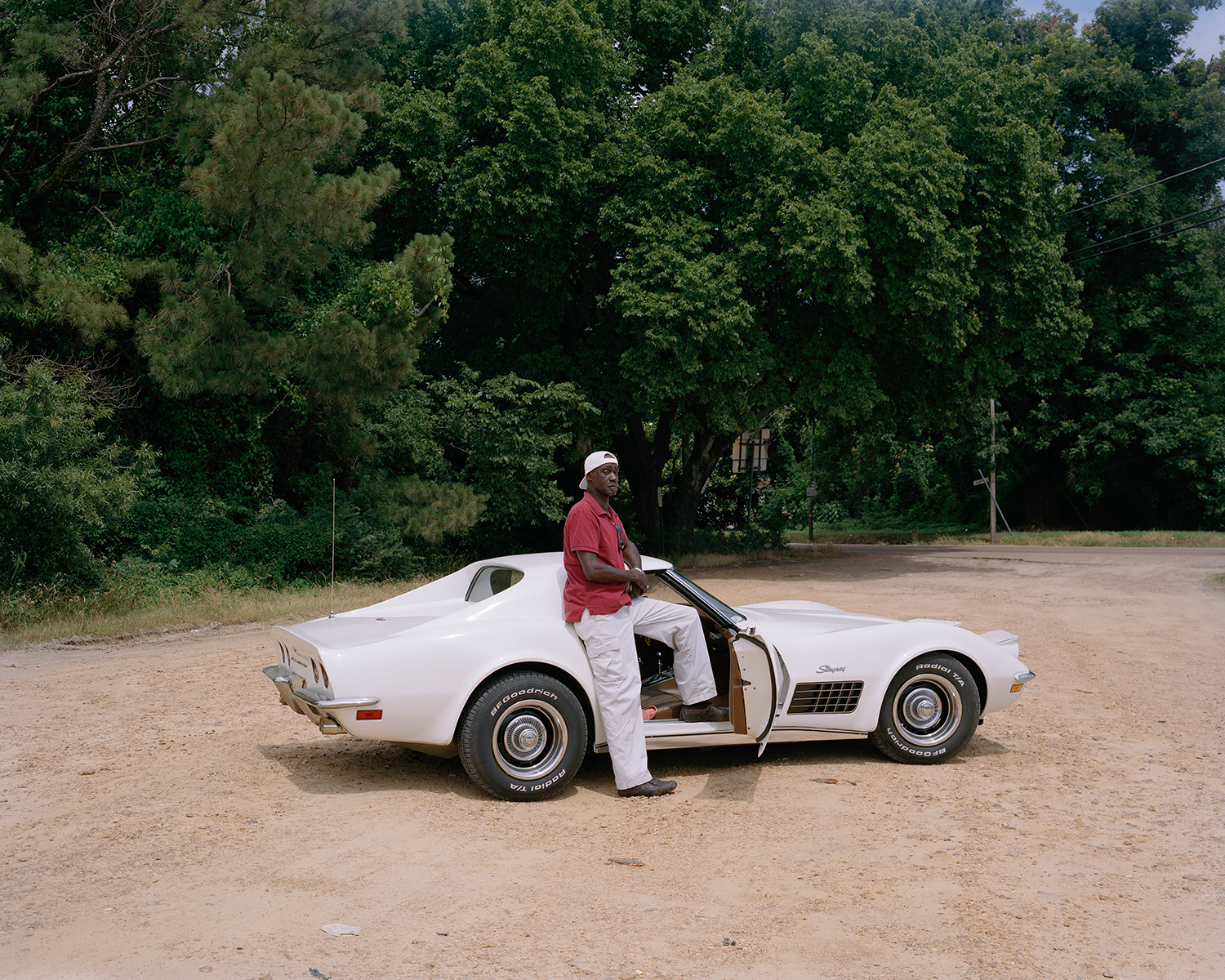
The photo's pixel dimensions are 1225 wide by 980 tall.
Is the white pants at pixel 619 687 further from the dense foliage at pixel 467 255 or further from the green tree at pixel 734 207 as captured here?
the green tree at pixel 734 207

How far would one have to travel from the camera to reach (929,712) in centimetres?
696

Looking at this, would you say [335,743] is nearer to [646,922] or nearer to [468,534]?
[646,922]

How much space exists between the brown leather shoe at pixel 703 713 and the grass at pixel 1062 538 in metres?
32.6

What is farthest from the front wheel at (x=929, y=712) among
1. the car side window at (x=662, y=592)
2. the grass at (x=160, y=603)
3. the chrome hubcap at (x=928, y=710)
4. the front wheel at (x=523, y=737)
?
the grass at (x=160, y=603)

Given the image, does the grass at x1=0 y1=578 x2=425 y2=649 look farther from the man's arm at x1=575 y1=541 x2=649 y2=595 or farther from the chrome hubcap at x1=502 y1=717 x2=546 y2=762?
the man's arm at x1=575 y1=541 x2=649 y2=595

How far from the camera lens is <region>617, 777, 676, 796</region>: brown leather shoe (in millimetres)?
6191

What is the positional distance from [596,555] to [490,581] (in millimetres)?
992

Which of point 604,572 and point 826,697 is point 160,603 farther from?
point 826,697

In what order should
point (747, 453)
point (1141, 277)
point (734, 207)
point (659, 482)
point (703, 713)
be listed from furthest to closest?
point (747, 453) < point (1141, 277) < point (659, 482) < point (734, 207) < point (703, 713)

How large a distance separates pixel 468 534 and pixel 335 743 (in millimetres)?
16388

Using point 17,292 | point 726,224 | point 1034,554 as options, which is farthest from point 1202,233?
point 17,292

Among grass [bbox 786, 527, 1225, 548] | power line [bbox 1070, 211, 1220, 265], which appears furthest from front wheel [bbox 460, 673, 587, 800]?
power line [bbox 1070, 211, 1220, 265]

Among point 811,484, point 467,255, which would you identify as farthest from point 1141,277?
point 467,255

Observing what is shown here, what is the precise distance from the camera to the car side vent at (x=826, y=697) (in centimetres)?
671
